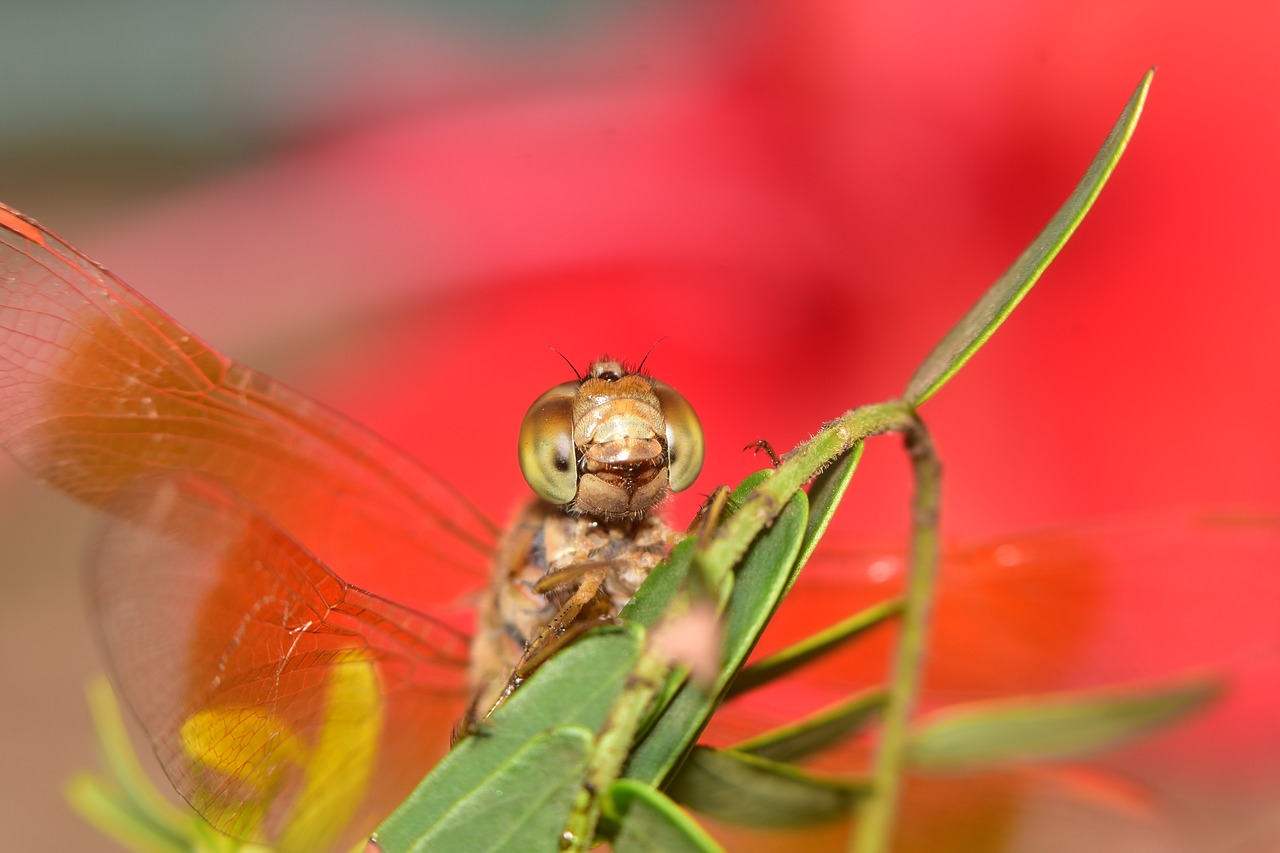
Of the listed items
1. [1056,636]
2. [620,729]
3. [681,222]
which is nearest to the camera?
[620,729]

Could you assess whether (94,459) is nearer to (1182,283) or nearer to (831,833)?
(831,833)

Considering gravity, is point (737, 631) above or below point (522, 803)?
above

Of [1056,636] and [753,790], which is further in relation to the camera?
[1056,636]

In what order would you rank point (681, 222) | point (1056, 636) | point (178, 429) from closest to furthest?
point (178, 429)
point (1056, 636)
point (681, 222)

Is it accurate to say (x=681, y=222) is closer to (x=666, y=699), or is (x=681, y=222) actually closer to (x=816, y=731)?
(x=816, y=731)

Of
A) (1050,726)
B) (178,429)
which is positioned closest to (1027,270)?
(1050,726)

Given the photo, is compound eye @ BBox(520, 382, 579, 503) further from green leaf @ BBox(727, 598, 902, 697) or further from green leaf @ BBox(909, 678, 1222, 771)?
green leaf @ BBox(909, 678, 1222, 771)

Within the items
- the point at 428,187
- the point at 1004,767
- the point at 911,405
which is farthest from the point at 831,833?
the point at 428,187

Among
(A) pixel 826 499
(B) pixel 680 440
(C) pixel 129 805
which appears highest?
(B) pixel 680 440
